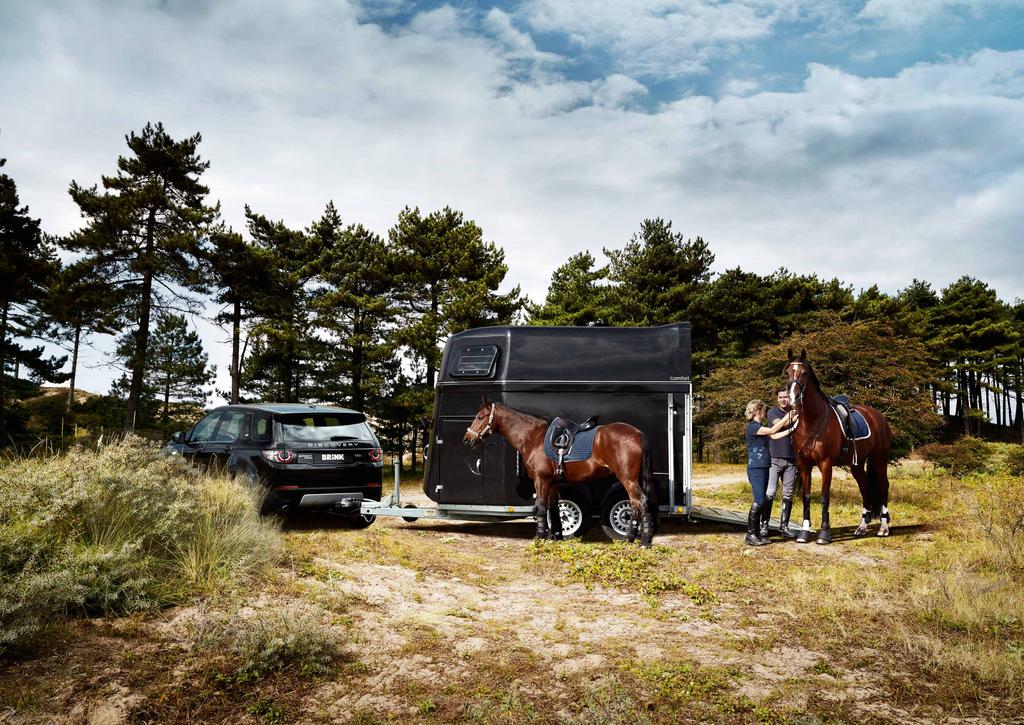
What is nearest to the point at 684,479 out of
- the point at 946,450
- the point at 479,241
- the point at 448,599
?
the point at 448,599

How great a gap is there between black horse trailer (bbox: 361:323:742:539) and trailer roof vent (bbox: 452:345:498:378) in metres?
0.02

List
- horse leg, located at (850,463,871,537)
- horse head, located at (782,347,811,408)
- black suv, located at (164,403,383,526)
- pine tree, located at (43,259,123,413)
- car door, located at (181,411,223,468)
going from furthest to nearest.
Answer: pine tree, located at (43,259,123,413) < horse leg, located at (850,463,871,537) < car door, located at (181,411,223,468) < horse head, located at (782,347,811,408) < black suv, located at (164,403,383,526)

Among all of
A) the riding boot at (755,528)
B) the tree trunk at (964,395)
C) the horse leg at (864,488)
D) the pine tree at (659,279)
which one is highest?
the pine tree at (659,279)

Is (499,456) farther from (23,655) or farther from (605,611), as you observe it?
(23,655)

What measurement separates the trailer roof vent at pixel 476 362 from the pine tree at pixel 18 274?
23.2 m

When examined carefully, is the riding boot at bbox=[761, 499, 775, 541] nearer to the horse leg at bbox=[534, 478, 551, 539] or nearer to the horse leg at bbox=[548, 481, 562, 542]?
the horse leg at bbox=[548, 481, 562, 542]

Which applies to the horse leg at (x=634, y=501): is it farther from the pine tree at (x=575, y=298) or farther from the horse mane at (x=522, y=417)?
the pine tree at (x=575, y=298)

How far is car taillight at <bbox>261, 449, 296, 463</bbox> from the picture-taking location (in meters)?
9.56

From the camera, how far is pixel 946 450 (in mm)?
17297

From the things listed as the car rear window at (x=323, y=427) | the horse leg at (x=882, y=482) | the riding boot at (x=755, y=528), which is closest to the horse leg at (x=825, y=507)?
the riding boot at (x=755, y=528)

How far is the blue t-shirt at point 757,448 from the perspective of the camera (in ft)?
32.2

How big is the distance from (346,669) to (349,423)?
19.1ft

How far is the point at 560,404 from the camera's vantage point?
34.8 ft

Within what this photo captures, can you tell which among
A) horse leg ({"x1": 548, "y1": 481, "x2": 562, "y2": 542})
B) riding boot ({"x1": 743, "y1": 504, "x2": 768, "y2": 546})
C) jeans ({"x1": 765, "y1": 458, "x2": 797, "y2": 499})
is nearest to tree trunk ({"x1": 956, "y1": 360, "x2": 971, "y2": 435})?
jeans ({"x1": 765, "y1": 458, "x2": 797, "y2": 499})
